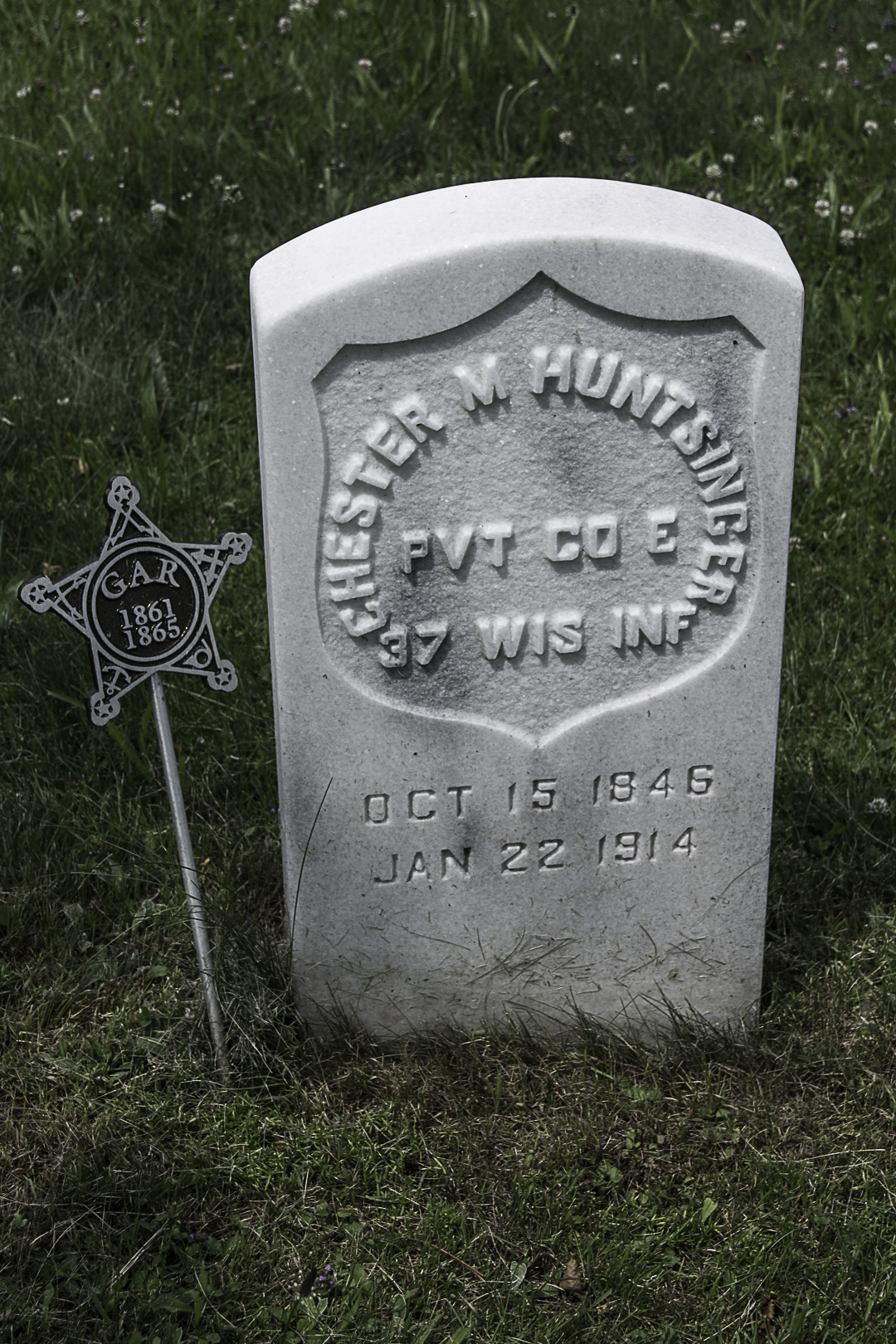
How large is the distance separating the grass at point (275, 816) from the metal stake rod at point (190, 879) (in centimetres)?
4

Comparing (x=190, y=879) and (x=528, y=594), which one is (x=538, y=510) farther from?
(x=190, y=879)

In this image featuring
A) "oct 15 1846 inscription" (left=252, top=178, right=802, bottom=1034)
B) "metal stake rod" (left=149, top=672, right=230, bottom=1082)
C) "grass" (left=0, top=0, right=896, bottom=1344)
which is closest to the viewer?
"oct 15 1846 inscription" (left=252, top=178, right=802, bottom=1034)

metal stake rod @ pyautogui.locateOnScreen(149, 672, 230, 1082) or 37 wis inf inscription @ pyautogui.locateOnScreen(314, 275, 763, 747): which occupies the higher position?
37 wis inf inscription @ pyautogui.locateOnScreen(314, 275, 763, 747)

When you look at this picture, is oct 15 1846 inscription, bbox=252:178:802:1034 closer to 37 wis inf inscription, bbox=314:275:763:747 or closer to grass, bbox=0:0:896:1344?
37 wis inf inscription, bbox=314:275:763:747

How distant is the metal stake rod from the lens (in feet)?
7.45

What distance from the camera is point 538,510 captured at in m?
2.15

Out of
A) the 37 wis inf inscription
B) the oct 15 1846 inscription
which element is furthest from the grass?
the 37 wis inf inscription

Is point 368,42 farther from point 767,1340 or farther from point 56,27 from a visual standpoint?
point 767,1340

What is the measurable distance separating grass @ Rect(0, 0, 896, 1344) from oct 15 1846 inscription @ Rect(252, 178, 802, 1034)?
0.65ft

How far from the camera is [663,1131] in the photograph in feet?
7.88

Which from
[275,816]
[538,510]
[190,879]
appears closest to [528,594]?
[538,510]

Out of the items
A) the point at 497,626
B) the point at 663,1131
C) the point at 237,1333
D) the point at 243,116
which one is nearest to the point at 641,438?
the point at 497,626

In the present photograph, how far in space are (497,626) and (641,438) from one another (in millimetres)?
381

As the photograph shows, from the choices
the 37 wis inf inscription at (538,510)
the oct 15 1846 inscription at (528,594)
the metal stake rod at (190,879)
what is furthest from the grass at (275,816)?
the 37 wis inf inscription at (538,510)
